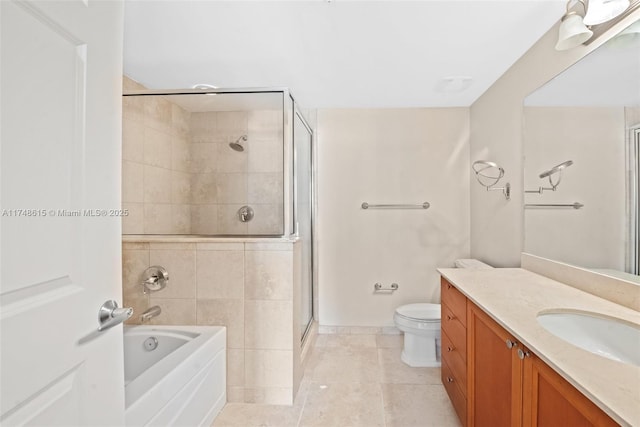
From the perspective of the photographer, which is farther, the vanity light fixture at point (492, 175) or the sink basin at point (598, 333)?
the vanity light fixture at point (492, 175)

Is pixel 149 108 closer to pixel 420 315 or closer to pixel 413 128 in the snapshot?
pixel 413 128

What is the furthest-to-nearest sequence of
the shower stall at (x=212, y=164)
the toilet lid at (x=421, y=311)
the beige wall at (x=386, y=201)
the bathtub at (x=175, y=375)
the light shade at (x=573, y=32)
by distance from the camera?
the beige wall at (x=386, y=201), the toilet lid at (x=421, y=311), the shower stall at (x=212, y=164), the light shade at (x=573, y=32), the bathtub at (x=175, y=375)

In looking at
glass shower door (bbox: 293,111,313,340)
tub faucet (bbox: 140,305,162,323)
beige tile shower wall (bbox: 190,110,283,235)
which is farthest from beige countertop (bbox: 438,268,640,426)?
tub faucet (bbox: 140,305,162,323)

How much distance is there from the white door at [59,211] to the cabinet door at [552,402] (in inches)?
45.3

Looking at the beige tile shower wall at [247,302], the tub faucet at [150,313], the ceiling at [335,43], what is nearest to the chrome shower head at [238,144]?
the ceiling at [335,43]

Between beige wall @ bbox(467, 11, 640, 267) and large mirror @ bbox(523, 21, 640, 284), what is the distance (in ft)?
0.44

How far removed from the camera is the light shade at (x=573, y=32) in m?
1.43

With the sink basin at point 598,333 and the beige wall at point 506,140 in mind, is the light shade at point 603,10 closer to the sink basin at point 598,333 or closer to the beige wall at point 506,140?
the beige wall at point 506,140

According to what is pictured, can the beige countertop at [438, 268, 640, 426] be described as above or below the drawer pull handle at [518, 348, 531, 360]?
above

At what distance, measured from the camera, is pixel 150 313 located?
1923mm

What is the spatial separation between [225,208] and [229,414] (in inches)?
50.4

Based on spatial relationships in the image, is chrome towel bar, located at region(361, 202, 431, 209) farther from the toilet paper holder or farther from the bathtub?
the bathtub

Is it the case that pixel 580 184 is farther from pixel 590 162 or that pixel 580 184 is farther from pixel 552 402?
pixel 552 402

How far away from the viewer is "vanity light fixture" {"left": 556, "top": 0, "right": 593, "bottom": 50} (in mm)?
1426
